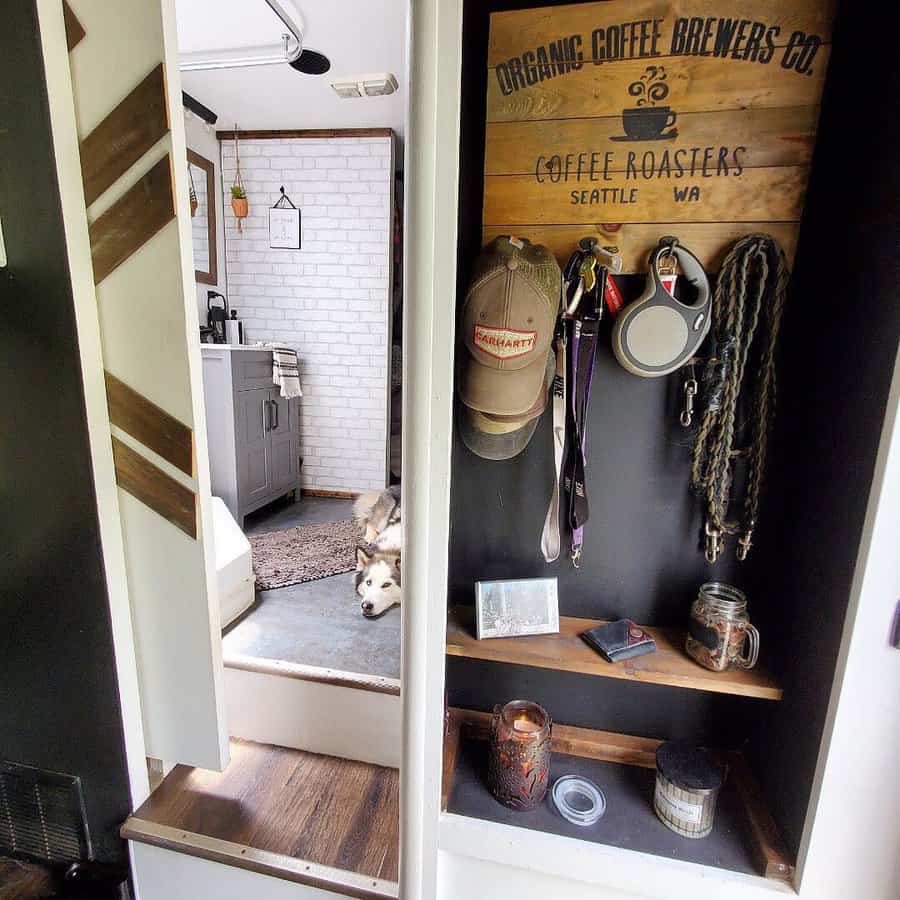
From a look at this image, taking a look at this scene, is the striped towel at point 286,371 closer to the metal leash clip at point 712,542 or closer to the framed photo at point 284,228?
the framed photo at point 284,228

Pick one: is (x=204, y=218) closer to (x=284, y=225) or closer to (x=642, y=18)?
(x=284, y=225)

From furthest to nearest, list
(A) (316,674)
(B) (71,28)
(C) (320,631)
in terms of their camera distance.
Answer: (C) (320,631) < (A) (316,674) < (B) (71,28)

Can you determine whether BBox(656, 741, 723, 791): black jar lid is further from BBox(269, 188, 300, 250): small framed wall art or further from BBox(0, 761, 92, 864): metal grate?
BBox(269, 188, 300, 250): small framed wall art

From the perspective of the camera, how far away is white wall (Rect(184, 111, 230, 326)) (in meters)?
3.21

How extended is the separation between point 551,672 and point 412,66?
128cm

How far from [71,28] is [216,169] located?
2934 millimetres

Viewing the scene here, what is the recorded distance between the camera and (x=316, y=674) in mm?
1455

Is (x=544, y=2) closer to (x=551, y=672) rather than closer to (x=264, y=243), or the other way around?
(x=551, y=672)

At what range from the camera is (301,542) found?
2682 millimetres

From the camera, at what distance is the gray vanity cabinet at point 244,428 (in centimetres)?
276

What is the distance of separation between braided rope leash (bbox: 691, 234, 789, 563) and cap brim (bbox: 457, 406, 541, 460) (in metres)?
0.36

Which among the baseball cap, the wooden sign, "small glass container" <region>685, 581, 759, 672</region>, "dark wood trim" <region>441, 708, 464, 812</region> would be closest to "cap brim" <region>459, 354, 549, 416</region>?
the baseball cap

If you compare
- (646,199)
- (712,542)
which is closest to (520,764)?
(712,542)

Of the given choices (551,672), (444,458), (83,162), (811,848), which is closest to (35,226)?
(83,162)
